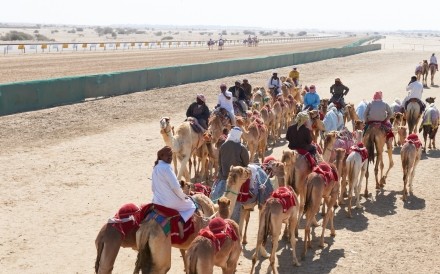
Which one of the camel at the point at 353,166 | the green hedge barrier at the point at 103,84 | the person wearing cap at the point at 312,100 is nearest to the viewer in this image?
the camel at the point at 353,166

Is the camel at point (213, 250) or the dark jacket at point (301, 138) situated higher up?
the dark jacket at point (301, 138)

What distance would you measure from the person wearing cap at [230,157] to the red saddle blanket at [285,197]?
1.32 metres

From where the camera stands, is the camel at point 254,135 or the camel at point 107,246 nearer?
the camel at point 107,246

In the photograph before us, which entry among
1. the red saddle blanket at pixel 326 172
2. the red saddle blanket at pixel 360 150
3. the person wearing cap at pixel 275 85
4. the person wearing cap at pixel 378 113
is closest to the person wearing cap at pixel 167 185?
the red saddle blanket at pixel 326 172

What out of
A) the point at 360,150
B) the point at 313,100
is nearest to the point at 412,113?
the point at 313,100

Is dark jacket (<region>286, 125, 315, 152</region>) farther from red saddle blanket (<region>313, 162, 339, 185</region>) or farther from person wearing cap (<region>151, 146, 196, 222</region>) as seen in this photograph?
person wearing cap (<region>151, 146, 196, 222</region>)

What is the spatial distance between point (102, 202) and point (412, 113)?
40.2ft

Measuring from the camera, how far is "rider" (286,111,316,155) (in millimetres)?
11562

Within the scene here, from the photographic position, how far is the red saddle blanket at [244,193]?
33.8 feet

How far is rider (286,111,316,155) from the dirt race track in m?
1.84

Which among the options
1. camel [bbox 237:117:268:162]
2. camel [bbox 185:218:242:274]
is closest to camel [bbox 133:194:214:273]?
camel [bbox 185:218:242:274]

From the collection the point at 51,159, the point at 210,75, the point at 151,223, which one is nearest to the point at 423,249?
the point at 151,223

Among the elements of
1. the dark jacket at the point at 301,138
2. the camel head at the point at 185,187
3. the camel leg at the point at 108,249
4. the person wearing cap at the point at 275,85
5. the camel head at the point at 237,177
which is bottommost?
the camel leg at the point at 108,249

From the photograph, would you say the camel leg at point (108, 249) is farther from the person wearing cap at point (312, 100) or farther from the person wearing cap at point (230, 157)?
the person wearing cap at point (312, 100)
